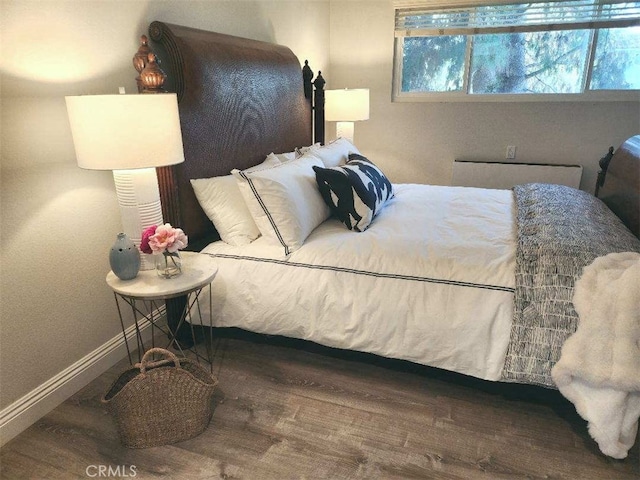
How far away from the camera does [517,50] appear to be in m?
3.87

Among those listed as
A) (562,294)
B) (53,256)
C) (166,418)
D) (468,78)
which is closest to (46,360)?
(53,256)

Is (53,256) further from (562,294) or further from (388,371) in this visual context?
(562,294)

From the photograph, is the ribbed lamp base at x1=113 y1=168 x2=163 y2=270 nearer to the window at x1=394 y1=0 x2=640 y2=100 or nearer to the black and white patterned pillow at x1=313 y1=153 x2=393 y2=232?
the black and white patterned pillow at x1=313 y1=153 x2=393 y2=232

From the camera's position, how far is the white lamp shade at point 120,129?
1461mm

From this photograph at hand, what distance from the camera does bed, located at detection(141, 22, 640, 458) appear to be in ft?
5.34

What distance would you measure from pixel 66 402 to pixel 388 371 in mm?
1449

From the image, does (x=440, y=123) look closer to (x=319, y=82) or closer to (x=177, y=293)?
(x=319, y=82)

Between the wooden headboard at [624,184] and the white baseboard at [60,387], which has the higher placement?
the wooden headboard at [624,184]

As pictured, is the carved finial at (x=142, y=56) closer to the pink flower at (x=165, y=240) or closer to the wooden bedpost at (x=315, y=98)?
the pink flower at (x=165, y=240)

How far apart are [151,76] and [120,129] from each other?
1.60ft

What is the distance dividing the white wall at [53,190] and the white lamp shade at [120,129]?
21 centimetres

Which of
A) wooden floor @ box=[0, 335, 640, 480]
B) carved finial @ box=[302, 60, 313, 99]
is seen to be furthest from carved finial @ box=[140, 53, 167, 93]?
carved finial @ box=[302, 60, 313, 99]

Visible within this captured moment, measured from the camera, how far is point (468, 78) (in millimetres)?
4055

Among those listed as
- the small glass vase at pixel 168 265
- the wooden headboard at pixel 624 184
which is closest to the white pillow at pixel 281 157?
the small glass vase at pixel 168 265
